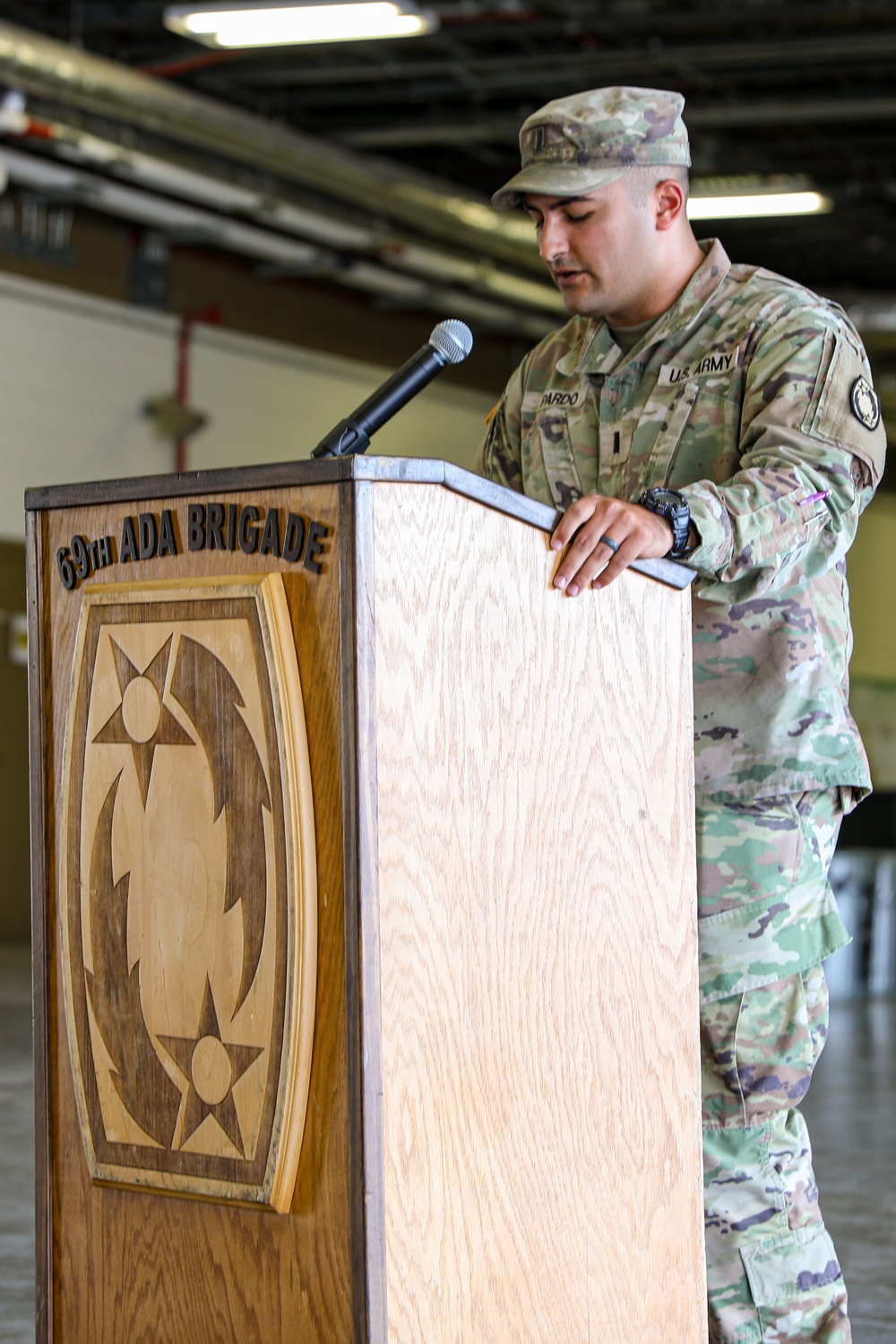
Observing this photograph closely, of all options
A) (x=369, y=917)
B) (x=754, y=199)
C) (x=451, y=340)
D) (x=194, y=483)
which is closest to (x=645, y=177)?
(x=451, y=340)

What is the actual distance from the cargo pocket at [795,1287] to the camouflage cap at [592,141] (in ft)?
3.91

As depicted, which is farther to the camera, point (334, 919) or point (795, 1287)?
point (795, 1287)

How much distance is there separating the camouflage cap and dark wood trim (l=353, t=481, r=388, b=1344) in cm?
78

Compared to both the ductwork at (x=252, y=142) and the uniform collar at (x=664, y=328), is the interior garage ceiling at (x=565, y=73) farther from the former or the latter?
the uniform collar at (x=664, y=328)

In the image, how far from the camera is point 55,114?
22.7 feet

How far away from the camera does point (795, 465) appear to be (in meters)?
1.83

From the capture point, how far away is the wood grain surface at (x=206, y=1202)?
1.34m

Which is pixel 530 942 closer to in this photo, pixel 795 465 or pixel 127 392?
pixel 795 465

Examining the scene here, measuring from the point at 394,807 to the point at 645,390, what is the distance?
0.92m

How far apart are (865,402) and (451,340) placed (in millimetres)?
540

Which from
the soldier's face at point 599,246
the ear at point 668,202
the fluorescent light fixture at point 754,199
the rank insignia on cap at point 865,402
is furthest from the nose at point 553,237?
the fluorescent light fixture at point 754,199

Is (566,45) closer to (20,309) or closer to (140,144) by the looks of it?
(140,144)

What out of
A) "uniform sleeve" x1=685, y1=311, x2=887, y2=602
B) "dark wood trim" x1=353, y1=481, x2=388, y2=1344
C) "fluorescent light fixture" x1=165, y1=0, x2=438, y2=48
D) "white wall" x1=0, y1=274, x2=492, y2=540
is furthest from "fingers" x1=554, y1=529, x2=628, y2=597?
"white wall" x1=0, y1=274, x2=492, y2=540

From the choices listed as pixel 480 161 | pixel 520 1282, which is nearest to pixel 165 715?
pixel 520 1282
